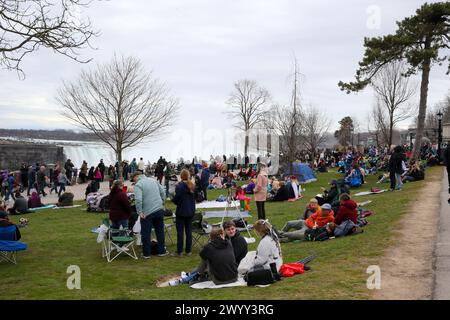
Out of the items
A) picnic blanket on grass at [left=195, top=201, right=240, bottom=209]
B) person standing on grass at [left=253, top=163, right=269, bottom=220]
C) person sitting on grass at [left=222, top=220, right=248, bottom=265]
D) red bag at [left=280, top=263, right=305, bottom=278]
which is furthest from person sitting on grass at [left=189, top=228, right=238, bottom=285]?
picnic blanket on grass at [left=195, top=201, right=240, bottom=209]

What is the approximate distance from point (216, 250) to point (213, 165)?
24.5m

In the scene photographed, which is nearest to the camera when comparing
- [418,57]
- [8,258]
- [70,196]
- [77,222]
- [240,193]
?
[8,258]

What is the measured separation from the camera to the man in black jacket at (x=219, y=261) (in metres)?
7.37

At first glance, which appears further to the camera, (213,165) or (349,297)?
(213,165)

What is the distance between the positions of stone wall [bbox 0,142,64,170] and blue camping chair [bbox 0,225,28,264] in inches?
1051

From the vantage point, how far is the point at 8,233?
9.30m

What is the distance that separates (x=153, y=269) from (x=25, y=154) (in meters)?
29.8

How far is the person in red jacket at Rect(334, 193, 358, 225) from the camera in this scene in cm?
1051

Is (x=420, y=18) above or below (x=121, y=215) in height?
above

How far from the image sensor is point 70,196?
63.2ft

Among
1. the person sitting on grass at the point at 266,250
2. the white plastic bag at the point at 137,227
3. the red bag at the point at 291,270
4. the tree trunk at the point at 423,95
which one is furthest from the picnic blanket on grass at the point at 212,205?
the tree trunk at the point at 423,95

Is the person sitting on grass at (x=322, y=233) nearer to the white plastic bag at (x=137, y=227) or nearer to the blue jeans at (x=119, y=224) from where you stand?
the white plastic bag at (x=137, y=227)
